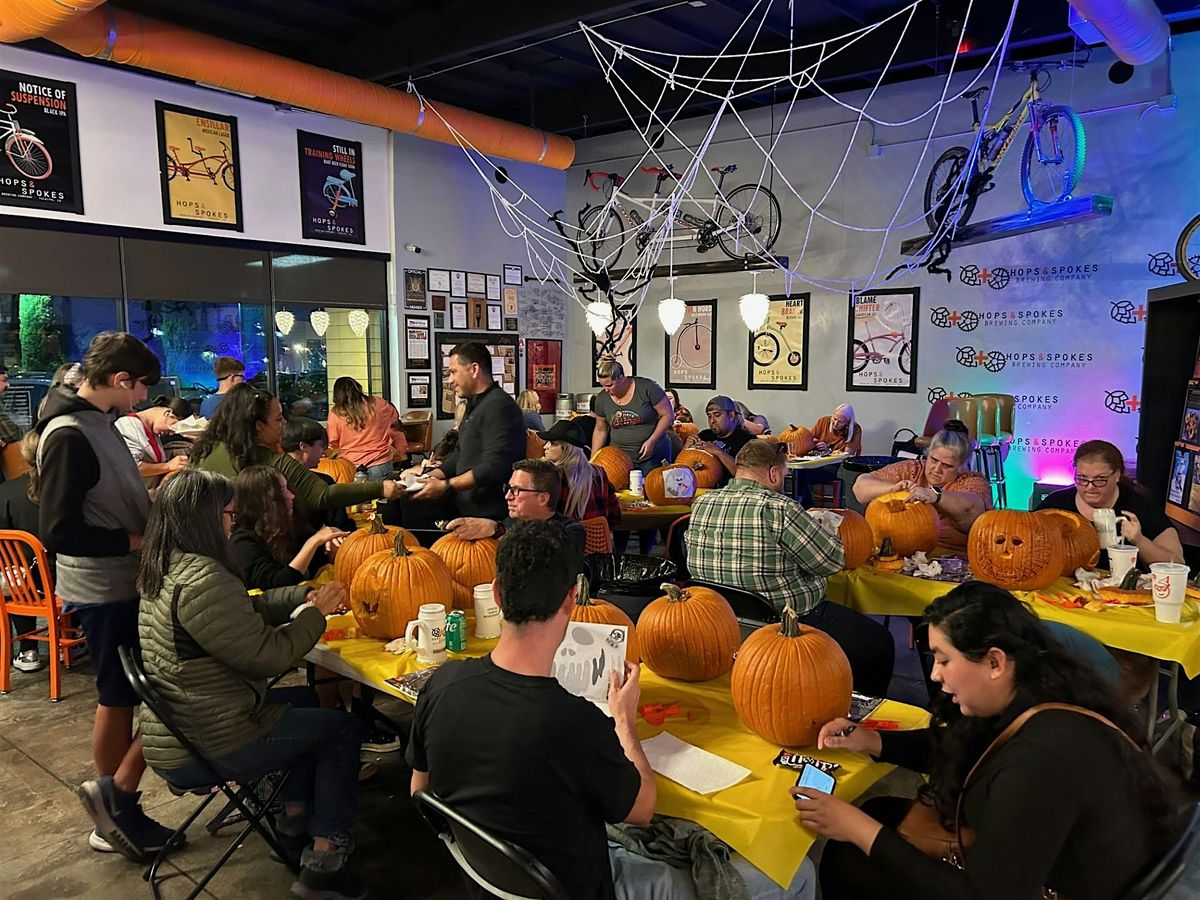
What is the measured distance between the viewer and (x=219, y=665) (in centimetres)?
256

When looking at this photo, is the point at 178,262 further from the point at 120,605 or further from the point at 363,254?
the point at 120,605

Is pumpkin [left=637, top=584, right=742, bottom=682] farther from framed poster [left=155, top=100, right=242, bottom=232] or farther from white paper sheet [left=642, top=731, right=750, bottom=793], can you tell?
framed poster [left=155, top=100, right=242, bottom=232]

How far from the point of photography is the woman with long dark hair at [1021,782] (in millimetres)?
1615

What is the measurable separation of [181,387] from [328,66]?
385 centimetres

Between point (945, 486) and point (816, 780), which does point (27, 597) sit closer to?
point (816, 780)

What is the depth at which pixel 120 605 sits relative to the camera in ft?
10.5

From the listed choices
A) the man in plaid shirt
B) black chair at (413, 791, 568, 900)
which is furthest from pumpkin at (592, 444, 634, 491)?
black chair at (413, 791, 568, 900)

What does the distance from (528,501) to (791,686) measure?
5.10ft

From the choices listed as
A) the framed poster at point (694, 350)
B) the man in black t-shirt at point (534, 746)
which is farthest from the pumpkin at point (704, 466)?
the framed poster at point (694, 350)

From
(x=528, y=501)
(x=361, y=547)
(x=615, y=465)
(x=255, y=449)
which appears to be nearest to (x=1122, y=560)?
(x=528, y=501)

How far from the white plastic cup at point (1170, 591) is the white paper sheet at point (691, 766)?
79.5 inches

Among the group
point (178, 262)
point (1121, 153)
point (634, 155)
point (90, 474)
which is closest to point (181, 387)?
point (178, 262)

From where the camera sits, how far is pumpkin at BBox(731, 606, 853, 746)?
86.0 inches

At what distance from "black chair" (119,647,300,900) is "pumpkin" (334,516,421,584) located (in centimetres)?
82
